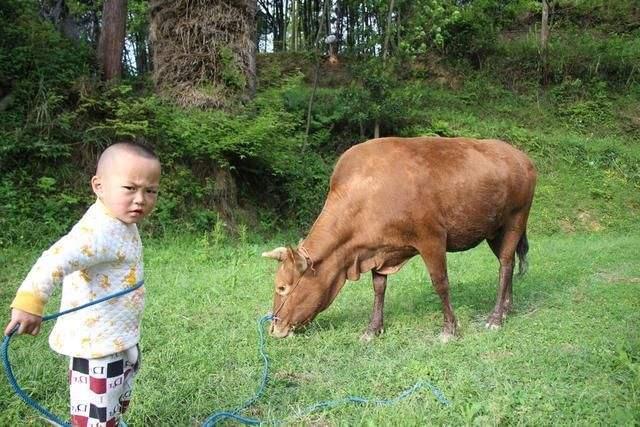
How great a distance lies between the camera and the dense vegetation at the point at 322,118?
9531mm

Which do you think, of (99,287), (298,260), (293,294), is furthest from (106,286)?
(293,294)

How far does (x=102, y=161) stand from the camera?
2629 millimetres

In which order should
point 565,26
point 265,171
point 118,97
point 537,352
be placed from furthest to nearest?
1. point 565,26
2. point 265,171
3. point 118,97
4. point 537,352

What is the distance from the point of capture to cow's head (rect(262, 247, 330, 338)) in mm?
5238

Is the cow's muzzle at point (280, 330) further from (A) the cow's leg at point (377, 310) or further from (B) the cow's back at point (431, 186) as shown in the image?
(B) the cow's back at point (431, 186)

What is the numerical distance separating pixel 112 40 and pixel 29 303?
9.71 meters

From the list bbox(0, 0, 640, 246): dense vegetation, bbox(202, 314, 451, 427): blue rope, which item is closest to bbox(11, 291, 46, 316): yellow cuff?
bbox(202, 314, 451, 427): blue rope

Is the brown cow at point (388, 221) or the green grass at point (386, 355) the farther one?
the brown cow at point (388, 221)

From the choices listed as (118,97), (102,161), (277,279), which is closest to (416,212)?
(277,279)

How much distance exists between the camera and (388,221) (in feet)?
17.2

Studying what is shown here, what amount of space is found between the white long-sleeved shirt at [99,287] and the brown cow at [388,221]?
7.87 feet

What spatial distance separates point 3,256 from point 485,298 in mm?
6467

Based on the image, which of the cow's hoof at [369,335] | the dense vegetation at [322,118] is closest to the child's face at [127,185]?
the cow's hoof at [369,335]

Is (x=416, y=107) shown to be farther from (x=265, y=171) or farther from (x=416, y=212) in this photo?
(x=416, y=212)
